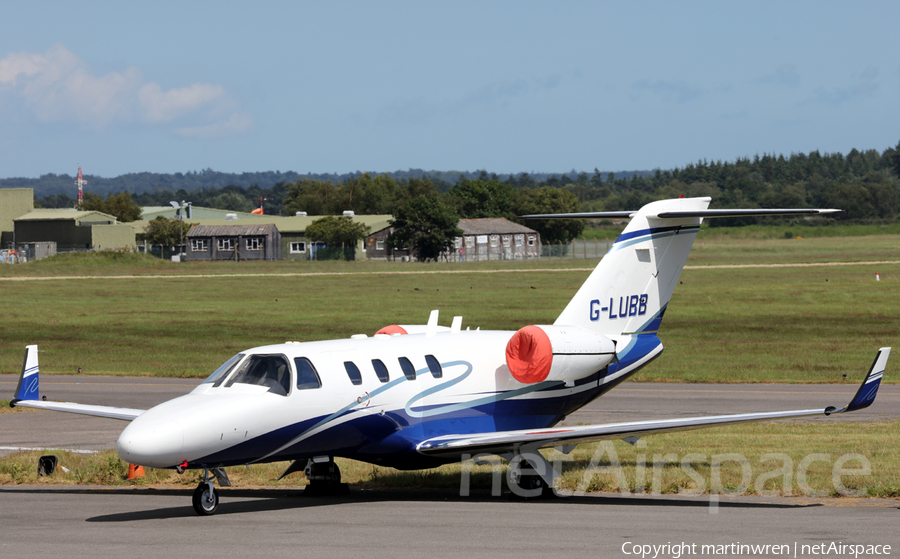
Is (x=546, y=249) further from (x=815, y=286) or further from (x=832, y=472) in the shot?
(x=832, y=472)

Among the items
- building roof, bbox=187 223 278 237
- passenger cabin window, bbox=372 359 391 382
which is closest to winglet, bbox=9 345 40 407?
passenger cabin window, bbox=372 359 391 382

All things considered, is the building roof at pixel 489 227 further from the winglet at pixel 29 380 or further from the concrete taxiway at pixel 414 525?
the concrete taxiway at pixel 414 525

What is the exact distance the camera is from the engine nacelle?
19547mm

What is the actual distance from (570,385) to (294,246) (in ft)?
465

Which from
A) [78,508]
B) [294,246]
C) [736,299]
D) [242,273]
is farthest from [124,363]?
[294,246]

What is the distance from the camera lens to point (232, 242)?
151000mm

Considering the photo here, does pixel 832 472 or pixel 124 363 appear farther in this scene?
pixel 124 363

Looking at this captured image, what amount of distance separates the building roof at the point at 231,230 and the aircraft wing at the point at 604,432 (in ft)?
444

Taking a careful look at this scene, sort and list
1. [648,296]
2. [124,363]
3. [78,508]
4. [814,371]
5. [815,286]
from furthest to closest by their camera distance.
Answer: [815,286], [124,363], [814,371], [648,296], [78,508]

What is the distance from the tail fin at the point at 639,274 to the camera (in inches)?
859

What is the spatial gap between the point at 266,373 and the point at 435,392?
332 cm

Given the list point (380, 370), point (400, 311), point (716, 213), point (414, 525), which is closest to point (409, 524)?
point (414, 525)

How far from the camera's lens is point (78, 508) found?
57.9ft

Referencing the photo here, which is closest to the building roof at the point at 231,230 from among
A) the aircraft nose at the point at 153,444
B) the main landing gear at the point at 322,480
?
the main landing gear at the point at 322,480
